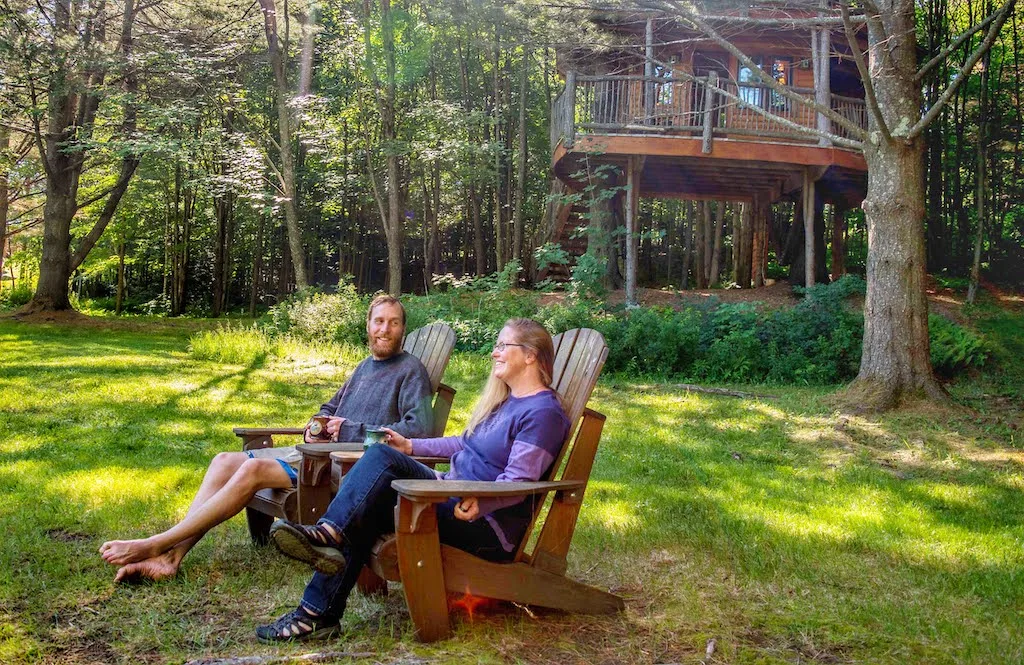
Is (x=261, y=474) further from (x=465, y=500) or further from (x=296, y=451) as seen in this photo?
(x=465, y=500)

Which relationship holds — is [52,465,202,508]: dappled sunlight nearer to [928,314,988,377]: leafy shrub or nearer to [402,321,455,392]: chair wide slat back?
[402,321,455,392]: chair wide slat back

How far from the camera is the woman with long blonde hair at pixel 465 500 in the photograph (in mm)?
2775

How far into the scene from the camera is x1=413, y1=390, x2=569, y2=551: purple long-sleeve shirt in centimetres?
289

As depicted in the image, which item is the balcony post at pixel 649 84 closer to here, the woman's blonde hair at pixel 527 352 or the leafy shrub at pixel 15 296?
the woman's blonde hair at pixel 527 352

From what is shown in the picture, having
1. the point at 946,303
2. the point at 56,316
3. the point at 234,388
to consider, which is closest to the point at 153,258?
the point at 56,316

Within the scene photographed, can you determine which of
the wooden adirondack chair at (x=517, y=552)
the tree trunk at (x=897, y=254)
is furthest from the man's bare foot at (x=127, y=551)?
the tree trunk at (x=897, y=254)

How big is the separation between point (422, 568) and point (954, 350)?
31.4 ft

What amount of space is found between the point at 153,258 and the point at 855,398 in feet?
75.8

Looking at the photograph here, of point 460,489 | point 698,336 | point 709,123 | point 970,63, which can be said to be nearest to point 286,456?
point 460,489

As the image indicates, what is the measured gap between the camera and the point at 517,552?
299cm

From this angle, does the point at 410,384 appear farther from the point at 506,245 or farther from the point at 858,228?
the point at 858,228

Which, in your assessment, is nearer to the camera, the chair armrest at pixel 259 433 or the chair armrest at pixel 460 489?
the chair armrest at pixel 460 489

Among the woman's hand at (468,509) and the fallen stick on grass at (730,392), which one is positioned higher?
the woman's hand at (468,509)

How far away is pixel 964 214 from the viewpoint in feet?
61.2
